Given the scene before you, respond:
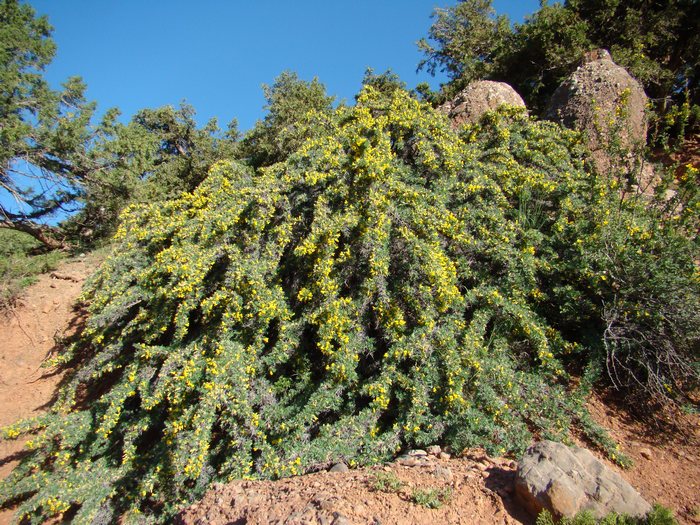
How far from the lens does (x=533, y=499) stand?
2801mm

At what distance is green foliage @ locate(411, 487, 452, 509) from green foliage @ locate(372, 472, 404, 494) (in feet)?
0.46

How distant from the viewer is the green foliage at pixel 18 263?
24.9 ft

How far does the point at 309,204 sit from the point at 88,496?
4215 mm

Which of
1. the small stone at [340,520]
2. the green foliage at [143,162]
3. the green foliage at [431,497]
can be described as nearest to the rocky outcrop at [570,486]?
the green foliage at [431,497]

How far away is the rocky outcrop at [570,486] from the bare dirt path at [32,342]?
22.8ft

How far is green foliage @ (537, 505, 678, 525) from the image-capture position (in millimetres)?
2518

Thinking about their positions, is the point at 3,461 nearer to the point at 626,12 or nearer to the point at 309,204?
the point at 309,204

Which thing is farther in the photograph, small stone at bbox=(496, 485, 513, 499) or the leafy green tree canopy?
the leafy green tree canopy

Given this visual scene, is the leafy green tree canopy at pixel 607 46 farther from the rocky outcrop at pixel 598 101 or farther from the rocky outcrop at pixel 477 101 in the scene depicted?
the rocky outcrop at pixel 477 101

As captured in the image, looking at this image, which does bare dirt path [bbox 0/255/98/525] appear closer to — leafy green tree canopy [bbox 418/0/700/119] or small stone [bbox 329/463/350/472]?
small stone [bbox 329/463/350/472]

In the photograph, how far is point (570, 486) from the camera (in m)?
2.76

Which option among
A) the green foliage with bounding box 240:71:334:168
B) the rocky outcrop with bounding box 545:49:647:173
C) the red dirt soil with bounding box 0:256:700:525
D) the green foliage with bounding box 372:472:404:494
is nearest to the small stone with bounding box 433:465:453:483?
the red dirt soil with bounding box 0:256:700:525

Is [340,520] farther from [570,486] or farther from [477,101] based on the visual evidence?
[477,101]

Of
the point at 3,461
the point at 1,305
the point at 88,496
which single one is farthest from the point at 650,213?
the point at 1,305
